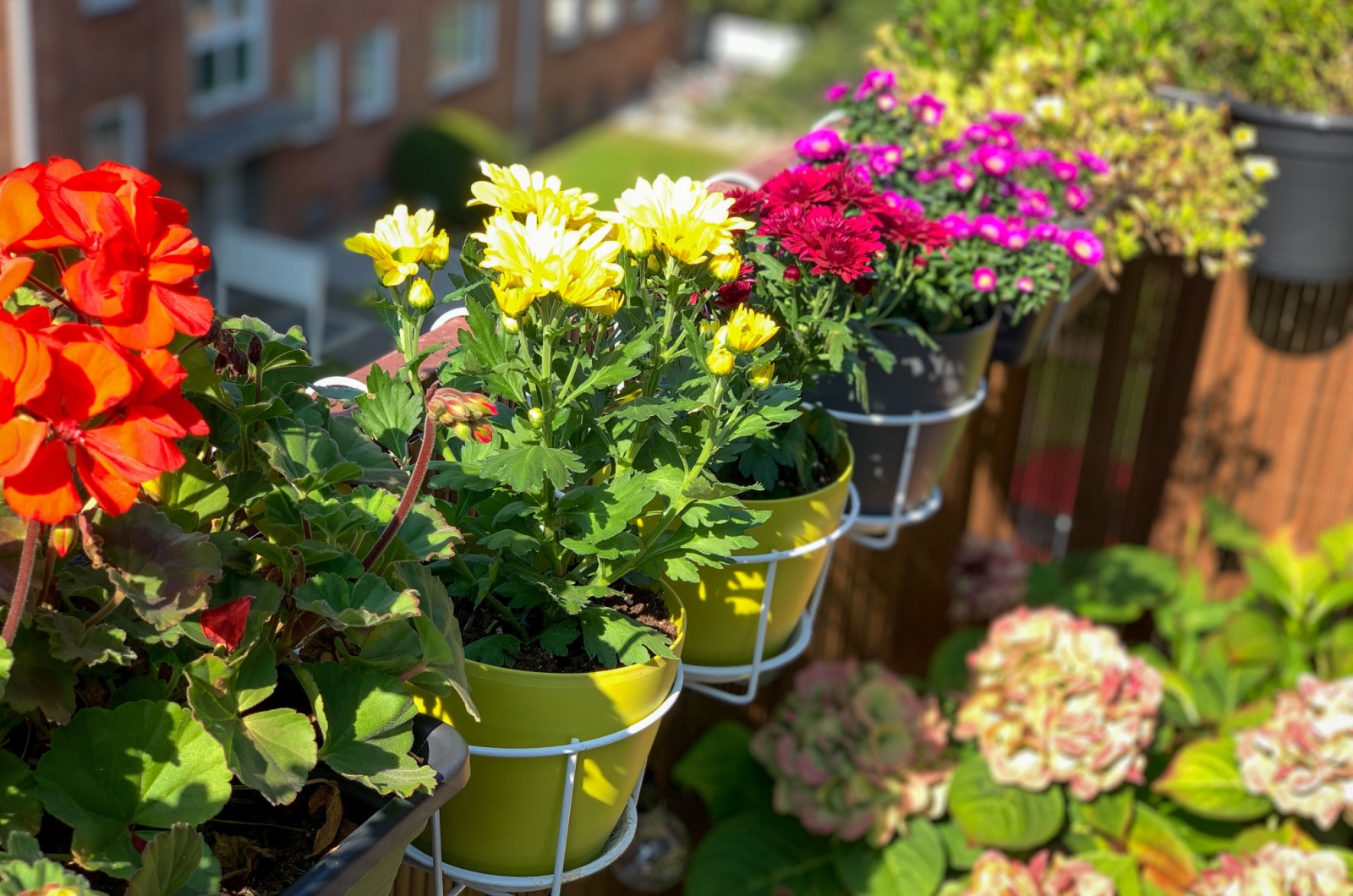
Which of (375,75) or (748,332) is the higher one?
(748,332)

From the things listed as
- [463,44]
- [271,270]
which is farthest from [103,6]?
[463,44]

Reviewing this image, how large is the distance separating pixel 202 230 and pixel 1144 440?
33.0 feet

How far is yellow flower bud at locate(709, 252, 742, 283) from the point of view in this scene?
0.92 metres

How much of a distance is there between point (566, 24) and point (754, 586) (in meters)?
17.1

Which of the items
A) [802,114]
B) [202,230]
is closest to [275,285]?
[202,230]

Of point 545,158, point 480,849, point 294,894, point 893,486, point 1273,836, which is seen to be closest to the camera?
point 294,894

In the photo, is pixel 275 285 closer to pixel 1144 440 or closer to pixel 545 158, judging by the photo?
pixel 1144 440

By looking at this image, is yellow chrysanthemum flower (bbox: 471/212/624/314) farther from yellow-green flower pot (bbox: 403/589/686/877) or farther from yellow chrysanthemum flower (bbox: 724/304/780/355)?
yellow-green flower pot (bbox: 403/589/686/877)

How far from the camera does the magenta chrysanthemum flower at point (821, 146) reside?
146 cm

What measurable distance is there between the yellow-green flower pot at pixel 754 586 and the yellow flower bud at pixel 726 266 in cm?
26

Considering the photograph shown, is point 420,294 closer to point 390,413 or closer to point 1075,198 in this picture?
point 390,413

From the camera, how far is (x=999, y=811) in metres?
1.99

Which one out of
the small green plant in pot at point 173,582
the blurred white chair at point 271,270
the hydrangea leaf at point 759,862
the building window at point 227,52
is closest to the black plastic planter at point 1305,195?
the hydrangea leaf at point 759,862

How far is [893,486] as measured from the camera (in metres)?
1.51
